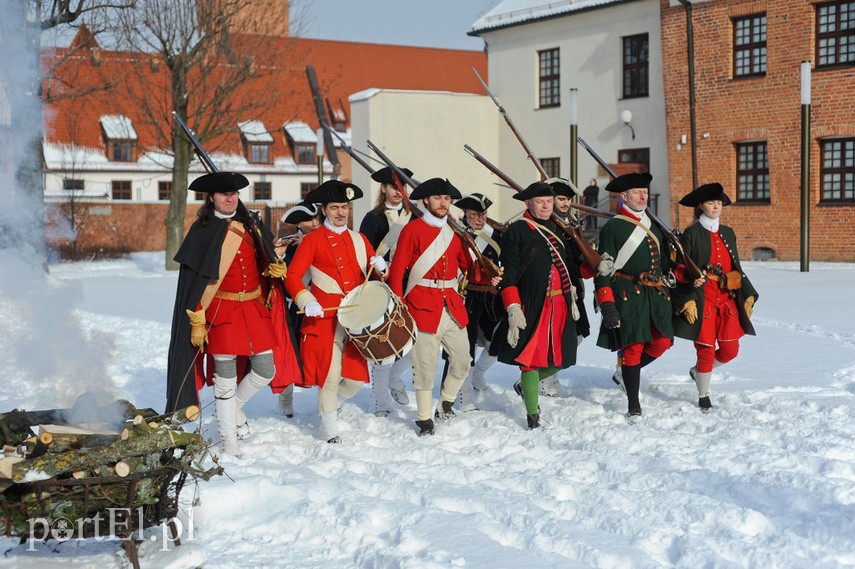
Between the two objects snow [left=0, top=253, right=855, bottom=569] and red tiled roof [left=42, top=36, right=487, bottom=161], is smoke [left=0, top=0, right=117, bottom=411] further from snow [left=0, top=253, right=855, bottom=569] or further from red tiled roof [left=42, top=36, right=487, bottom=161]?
red tiled roof [left=42, top=36, right=487, bottom=161]

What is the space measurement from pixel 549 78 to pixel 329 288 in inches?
836

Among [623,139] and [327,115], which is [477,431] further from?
[327,115]

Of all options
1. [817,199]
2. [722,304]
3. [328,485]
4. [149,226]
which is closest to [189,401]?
[328,485]

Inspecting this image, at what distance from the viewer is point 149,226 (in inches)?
1294

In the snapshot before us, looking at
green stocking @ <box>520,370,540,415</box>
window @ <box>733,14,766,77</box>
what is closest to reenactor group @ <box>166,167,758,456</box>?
green stocking @ <box>520,370,540,415</box>

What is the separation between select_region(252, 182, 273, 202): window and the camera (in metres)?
42.3

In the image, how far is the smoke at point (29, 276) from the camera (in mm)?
5332

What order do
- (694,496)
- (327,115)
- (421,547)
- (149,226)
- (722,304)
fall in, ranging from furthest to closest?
(327,115) < (149,226) < (722,304) < (694,496) < (421,547)

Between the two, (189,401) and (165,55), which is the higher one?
A: (165,55)

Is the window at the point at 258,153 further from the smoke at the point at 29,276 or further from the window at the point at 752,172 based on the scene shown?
the smoke at the point at 29,276

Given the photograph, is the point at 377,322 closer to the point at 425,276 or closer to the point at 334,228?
the point at 425,276

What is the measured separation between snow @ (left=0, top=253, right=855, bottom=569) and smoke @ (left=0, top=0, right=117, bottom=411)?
0.05 feet

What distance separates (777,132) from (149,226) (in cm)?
2071

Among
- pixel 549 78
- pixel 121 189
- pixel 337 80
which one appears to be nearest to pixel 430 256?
pixel 549 78
